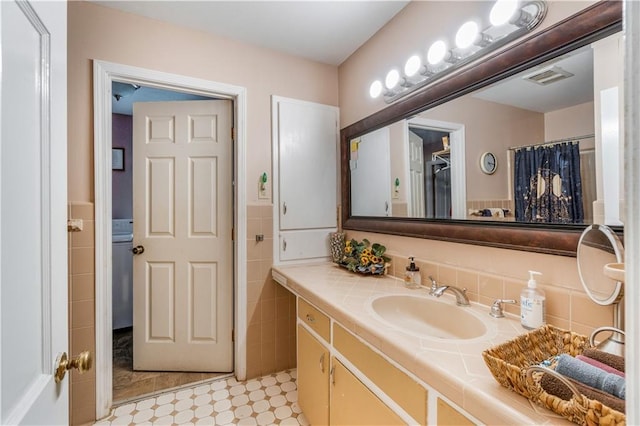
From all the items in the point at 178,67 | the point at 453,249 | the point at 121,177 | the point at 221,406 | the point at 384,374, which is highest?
the point at 178,67

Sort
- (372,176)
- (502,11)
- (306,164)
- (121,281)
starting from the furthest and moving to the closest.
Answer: (121,281), (306,164), (372,176), (502,11)

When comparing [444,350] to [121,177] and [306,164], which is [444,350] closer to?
[306,164]

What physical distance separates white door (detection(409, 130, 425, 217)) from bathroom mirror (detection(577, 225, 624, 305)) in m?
0.72

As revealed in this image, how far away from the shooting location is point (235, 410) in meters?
1.70

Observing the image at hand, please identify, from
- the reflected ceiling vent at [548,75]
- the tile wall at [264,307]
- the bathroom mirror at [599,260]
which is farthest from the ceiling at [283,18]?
the bathroom mirror at [599,260]

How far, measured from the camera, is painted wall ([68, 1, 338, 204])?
1.60 metres

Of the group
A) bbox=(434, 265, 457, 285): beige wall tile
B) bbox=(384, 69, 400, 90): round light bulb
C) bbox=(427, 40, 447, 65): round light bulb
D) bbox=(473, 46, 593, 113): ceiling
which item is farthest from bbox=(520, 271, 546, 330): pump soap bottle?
bbox=(384, 69, 400, 90): round light bulb

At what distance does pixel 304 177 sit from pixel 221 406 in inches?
60.1

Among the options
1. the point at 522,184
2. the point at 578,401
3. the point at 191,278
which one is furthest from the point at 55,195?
the point at 191,278

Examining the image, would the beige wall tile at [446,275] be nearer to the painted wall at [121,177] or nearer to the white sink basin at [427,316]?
the white sink basin at [427,316]

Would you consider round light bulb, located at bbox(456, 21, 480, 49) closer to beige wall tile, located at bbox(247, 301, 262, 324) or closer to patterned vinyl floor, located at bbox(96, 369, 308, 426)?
beige wall tile, located at bbox(247, 301, 262, 324)

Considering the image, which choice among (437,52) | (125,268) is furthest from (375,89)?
(125,268)

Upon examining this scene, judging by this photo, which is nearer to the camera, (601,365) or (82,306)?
Result: (601,365)

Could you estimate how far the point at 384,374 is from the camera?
973mm
